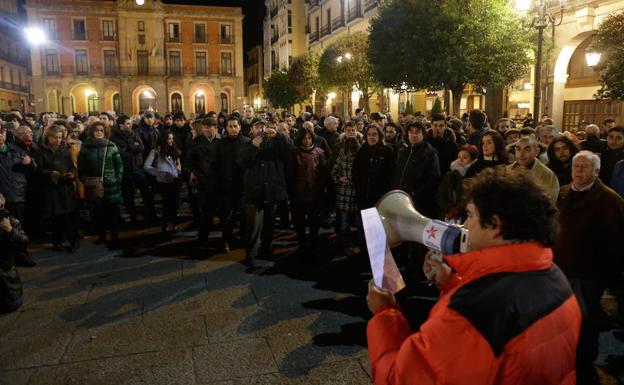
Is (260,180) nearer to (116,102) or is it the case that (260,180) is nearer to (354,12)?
(354,12)

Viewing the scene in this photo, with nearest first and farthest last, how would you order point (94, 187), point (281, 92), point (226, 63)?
point (94, 187) < point (281, 92) < point (226, 63)

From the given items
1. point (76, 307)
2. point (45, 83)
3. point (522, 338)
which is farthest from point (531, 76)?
point (45, 83)

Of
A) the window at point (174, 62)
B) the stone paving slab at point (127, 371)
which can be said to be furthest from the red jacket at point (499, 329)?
the window at point (174, 62)

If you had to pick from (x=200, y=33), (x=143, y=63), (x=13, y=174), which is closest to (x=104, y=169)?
(x=13, y=174)

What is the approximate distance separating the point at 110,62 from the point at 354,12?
32.5 metres

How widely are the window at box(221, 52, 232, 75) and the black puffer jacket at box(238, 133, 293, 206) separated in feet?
172

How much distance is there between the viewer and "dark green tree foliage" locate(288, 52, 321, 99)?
103 feet

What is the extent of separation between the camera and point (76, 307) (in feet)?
16.8

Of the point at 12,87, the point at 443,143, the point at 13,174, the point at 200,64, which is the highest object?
the point at 200,64

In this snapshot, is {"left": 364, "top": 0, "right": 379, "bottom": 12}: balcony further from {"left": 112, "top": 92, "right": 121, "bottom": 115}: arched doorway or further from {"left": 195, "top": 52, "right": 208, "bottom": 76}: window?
{"left": 112, "top": 92, "right": 121, "bottom": 115}: arched doorway

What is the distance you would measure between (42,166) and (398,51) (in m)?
11.9

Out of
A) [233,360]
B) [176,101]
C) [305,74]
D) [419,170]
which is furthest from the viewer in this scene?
[176,101]

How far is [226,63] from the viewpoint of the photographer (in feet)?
187

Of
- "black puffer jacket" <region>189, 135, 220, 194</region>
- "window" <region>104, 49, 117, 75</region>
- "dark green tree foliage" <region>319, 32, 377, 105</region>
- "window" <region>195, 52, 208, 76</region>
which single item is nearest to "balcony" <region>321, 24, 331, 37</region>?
"dark green tree foliage" <region>319, 32, 377, 105</region>
